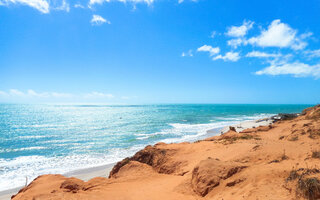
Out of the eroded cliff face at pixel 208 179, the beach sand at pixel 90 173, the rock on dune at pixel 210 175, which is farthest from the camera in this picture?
the beach sand at pixel 90 173

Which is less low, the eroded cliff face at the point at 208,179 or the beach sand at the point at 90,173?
the eroded cliff face at the point at 208,179

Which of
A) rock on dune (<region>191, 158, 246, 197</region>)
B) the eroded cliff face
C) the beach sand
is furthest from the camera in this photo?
the beach sand

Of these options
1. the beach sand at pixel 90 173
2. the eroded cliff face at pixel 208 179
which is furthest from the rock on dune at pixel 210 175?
the beach sand at pixel 90 173

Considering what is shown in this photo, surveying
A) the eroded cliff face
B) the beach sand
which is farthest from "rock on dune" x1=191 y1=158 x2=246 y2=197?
the beach sand

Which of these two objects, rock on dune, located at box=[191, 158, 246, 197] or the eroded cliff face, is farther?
rock on dune, located at box=[191, 158, 246, 197]

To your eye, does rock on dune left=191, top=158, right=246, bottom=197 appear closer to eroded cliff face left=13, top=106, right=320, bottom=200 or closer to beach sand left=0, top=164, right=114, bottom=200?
eroded cliff face left=13, top=106, right=320, bottom=200

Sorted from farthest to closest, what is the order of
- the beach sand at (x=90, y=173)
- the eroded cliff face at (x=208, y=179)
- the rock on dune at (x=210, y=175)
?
the beach sand at (x=90, y=173), the rock on dune at (x=210, y=175), the eroded cliff face at (x=208, y=179)

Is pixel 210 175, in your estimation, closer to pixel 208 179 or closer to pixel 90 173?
pixel 208 179

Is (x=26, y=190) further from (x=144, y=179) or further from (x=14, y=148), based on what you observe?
(x=14, y=148)

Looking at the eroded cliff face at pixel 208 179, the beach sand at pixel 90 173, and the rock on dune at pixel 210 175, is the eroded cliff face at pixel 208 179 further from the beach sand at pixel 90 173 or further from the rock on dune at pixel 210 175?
the beach sand at pixel 90 173

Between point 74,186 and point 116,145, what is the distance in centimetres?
1785

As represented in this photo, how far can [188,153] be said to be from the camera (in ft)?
43.0

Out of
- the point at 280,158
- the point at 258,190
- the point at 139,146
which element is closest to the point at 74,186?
the point at 258,190

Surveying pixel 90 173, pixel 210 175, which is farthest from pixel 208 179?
pixel 90 173
